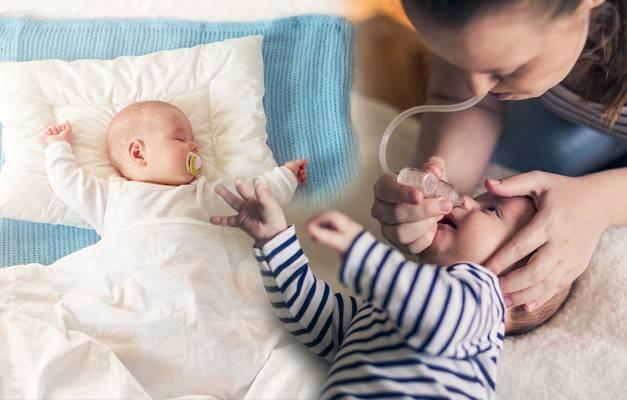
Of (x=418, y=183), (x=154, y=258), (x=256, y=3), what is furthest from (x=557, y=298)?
(x=256, y=3)

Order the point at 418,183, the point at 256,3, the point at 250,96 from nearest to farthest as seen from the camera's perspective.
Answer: the point at 418,183 < the point at 250,96 < the point at 256,3

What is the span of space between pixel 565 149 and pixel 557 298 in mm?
122

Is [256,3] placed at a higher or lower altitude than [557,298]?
higher

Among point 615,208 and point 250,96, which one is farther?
point 250,96

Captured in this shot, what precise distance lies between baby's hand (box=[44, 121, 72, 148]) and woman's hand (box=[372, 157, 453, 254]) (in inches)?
12.6

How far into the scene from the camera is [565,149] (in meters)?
A: 0.46

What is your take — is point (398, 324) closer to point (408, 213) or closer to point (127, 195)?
point (408, 213)

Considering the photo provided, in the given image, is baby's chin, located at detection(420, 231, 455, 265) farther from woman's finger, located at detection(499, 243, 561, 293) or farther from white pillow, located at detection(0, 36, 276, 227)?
white pillow, located at detection(0, 36, 276, 227)

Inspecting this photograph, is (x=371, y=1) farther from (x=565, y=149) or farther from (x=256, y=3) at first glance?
(x=256, y=3)

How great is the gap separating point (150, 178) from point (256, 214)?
12cm

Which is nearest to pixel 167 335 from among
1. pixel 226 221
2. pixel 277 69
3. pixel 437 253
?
pixel 226 221

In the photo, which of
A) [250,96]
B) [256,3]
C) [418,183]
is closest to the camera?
[418,183]

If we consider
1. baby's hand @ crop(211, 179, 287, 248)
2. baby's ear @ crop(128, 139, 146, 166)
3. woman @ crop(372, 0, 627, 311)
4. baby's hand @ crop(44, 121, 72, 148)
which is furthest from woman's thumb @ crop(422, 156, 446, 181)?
baby's hand @ crop(44, 121, 72, 148)

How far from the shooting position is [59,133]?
1.93 ft
